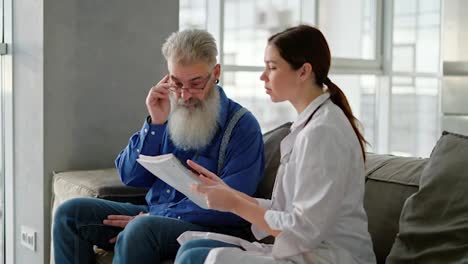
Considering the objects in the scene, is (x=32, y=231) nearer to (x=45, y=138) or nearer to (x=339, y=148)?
(x=45, y=138)

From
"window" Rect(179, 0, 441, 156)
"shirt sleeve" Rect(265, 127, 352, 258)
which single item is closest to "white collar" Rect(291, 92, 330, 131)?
"shirt sleeve" Rect(265, 127, 352, 258)

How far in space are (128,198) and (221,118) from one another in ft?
1.91

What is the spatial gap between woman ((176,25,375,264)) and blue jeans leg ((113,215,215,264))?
0.21 meters

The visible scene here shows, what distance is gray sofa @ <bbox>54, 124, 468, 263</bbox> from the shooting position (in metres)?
1.95

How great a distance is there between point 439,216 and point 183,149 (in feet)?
2.91

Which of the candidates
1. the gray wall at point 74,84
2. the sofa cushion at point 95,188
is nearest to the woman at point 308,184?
the sofa cushion at point 95,188

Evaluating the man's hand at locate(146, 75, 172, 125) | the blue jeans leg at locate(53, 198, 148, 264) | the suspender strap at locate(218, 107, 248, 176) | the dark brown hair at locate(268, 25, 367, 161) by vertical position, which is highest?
the dark brown hair at locate(268, 25, 367, 161)

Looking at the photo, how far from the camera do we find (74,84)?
2.82 meters

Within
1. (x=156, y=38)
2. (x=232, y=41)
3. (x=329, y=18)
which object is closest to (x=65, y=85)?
(x=156, y=38)

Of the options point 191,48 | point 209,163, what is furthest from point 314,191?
point 191,48

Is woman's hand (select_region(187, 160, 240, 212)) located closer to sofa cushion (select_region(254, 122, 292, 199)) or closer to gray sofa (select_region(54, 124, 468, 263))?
gray sofa (select_region(54, 124, 468, 263))

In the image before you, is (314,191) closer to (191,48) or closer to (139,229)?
(139,229)

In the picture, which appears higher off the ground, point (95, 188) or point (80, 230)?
point (95, 188)

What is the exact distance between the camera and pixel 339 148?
151 cm
